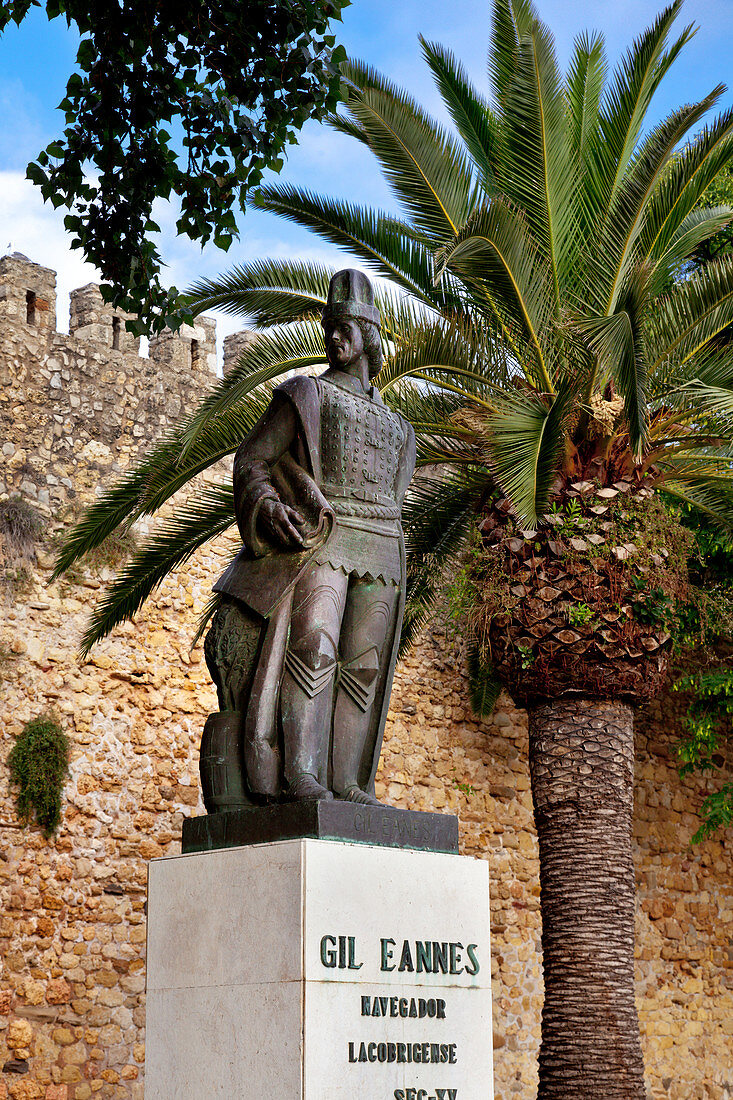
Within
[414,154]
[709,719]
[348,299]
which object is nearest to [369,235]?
[414,154]

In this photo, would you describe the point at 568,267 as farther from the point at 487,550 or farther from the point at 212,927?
the point at 212,927

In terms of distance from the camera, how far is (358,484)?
4.59 meters

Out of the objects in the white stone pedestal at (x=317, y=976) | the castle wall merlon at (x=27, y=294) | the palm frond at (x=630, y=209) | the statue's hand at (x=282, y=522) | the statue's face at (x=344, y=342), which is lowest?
the white stone pedestal at (x=317, y=976)

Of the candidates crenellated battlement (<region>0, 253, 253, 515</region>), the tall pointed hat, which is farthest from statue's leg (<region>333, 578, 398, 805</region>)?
crenellated battlement (<region>0, 253, 253, 515</region>)

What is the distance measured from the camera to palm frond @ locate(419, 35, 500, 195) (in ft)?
29.1

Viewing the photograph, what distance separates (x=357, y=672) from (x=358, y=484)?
600mm

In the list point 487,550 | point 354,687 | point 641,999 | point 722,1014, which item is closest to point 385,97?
point 487,550

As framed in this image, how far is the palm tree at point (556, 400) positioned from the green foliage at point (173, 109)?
2077mm

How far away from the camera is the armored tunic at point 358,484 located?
454 cm

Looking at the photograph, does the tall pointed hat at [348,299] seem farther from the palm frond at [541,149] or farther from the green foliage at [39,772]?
the green foliage at [39,772]

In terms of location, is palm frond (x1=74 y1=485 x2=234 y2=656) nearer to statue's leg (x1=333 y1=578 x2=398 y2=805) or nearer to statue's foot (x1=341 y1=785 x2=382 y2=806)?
statue's leg (x1=333 y1=578 x2=398 y2=805)

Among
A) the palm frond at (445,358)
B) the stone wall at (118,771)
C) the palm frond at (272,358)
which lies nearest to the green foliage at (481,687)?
the stone wall at (118,771)

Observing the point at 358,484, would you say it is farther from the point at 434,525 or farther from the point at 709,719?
the point at 709,719

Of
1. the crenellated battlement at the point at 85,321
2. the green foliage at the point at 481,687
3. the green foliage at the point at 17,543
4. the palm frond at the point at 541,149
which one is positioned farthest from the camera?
the green foliage at the point at 481,687
